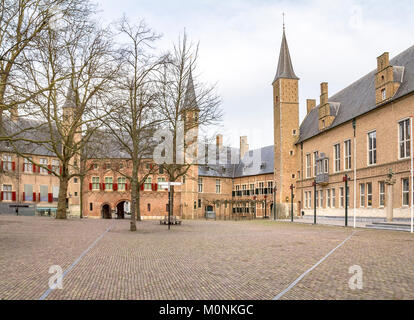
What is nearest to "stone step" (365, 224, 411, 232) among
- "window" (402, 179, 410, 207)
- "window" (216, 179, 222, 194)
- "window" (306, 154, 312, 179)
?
"window" (402, 179, 410, 207)

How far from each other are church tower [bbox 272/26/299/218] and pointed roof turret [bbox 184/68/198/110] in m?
21.1

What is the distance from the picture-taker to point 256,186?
58250mm

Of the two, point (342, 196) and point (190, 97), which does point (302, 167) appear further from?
point (190, 97)

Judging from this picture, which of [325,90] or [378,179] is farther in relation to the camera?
[325,90]

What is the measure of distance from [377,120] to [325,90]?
11333mm

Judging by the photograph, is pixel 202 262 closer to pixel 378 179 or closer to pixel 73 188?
pixel 378 179

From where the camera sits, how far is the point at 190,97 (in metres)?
25.9

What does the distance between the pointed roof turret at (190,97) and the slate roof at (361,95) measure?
43.7 ft

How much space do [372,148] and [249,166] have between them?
3143 centimetres

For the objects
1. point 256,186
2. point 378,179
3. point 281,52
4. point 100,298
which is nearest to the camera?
point 100,298

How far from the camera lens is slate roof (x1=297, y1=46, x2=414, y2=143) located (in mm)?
27250

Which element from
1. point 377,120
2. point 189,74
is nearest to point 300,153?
point 377,120

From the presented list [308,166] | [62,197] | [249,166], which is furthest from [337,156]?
[249,166]

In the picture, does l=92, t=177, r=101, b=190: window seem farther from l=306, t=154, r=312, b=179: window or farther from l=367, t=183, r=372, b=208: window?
l=367, t=183, r=372, b=208: window
